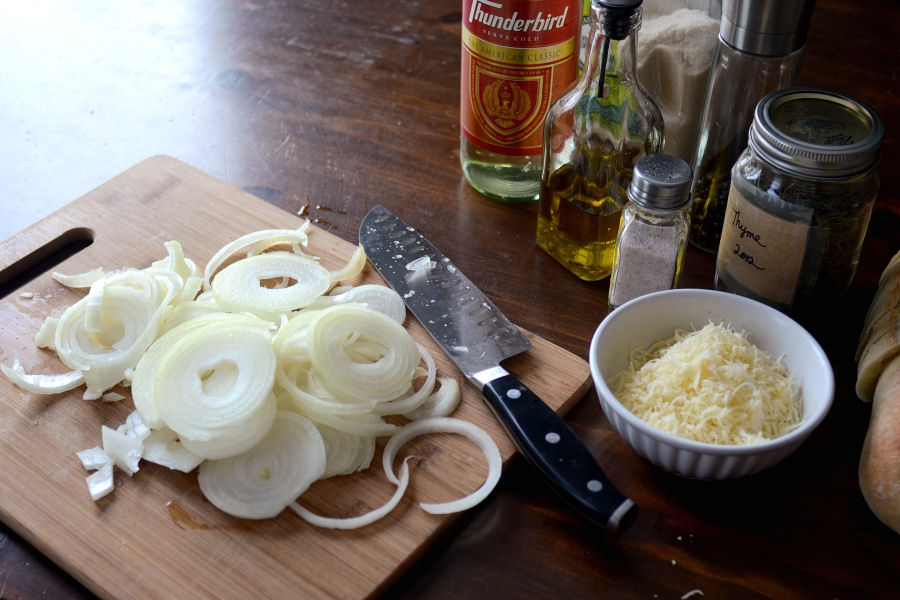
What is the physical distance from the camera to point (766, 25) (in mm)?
1139

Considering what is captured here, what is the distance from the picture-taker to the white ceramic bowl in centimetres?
97

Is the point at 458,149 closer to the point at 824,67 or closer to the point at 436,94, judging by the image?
the point at 436,94

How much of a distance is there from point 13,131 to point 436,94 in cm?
84

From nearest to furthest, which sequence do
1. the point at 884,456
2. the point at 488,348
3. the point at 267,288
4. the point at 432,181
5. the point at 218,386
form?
1. the point at 884,456
2. the point at 218,386
3. the point at 488,348
4. the point at 267,288
5. the point at 432,181

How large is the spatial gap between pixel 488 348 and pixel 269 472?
13.4 inches

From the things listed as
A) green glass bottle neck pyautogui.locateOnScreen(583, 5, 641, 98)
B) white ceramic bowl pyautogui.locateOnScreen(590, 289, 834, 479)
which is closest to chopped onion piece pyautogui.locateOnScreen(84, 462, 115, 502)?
white ceramic bowl pyautogui.locateOnScreen(590, 289, 834, 479)

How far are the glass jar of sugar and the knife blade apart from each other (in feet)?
0.57

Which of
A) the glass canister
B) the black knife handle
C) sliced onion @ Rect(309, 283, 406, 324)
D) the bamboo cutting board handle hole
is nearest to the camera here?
the black knife handle

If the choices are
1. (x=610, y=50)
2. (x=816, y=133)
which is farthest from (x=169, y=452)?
(x=816, y=133)

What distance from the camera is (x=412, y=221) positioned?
1.49 metres

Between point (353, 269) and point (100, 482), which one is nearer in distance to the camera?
point (100, 482)

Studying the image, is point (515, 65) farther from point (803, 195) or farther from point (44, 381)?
point (44, 381)

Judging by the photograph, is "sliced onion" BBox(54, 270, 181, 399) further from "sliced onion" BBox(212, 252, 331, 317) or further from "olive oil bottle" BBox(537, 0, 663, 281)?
"olive oil bottle" BBox(537, 0, 663, 281)

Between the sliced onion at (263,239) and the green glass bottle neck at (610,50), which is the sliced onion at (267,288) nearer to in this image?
the sliced onion at (263,239)
